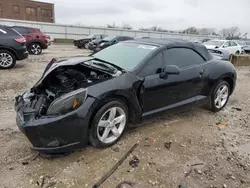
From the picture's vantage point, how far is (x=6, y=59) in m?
7.97

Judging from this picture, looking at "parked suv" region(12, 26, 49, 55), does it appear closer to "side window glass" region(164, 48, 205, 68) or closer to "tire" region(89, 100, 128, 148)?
"side window glass" region(164, 48, 205, 68)

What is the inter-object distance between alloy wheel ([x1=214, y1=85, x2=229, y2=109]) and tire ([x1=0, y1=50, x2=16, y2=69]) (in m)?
7.11

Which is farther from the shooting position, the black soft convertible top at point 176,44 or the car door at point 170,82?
the black soft convertible top at point 176,44

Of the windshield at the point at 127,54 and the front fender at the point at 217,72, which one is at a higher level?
the windshield at the point at 127,54

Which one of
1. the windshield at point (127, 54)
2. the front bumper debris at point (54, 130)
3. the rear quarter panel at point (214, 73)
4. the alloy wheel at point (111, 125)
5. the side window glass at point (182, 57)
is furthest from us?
the rear quarter panel at point (214, 73)

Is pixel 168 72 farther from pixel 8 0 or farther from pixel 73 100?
pixel 8 0

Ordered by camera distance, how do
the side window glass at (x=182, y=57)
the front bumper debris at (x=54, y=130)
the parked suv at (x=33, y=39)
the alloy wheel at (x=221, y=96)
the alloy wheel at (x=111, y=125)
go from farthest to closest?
1. the parked suv at (x=33, y=39)
2. the alloy wheel at (x=221, y=96)
3. the side window glass at (x=182, y=57)
4. the alloy wheel at (x=111, y=125)
5. the front bumper debris at (x=54, y=130)

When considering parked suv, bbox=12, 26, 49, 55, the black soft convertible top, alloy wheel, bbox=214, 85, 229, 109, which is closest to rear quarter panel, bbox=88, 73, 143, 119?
the black soft convertible top

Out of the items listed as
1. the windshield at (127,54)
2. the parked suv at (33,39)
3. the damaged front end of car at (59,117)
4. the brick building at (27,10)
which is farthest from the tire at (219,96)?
the brick building at (27,10)

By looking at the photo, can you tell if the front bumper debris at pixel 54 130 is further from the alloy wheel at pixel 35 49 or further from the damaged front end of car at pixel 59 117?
the alloy wheel at pixel 35 49

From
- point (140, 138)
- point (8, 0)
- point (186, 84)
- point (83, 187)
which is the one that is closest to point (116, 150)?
point (140, 138)

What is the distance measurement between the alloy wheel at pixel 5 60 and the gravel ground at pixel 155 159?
14.4 ft

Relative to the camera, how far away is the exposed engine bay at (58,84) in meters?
2.82

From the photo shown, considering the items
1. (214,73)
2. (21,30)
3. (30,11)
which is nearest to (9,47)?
(21,30)
